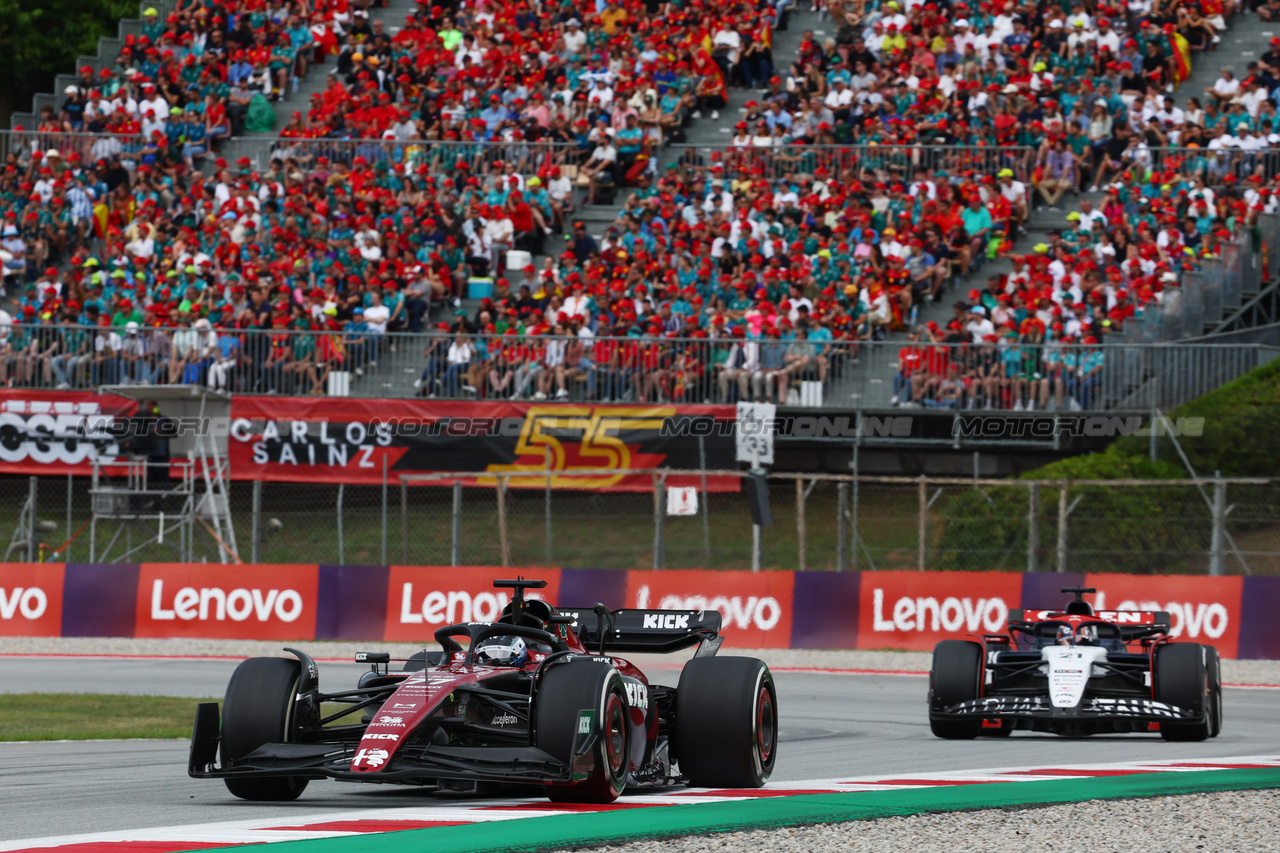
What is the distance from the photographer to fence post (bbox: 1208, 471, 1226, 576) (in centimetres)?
2061

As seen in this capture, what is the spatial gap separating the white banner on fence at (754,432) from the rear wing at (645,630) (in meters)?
13.2

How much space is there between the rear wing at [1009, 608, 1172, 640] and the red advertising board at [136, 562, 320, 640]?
11.0m

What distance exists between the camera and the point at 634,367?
83.1 ft

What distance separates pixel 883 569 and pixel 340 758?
15.1 metres

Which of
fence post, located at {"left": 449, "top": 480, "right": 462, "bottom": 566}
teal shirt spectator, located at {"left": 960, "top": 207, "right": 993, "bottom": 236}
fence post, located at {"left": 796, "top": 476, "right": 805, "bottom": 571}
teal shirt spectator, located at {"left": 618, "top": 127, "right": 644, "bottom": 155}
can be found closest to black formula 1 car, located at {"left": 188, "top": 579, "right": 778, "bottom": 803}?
fence post, located at {"left": 796, "top": 476, "right": 805, "bottom": 571}

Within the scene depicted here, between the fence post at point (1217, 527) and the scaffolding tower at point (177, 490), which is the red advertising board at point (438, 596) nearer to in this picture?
the scaffolding tower at point (177, 490)

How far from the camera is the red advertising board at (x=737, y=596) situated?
861 inches

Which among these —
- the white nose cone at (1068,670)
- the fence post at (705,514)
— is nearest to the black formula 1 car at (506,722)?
the white nose cone at (1068,670)

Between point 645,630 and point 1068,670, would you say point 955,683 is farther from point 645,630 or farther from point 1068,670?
point 645,630

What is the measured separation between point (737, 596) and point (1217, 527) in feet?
18.3

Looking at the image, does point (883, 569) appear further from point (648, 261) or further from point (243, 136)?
point (243, 136)

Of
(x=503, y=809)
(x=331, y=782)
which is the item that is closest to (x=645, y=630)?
(x=503, y=809)

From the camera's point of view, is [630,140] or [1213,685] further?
[630,140]

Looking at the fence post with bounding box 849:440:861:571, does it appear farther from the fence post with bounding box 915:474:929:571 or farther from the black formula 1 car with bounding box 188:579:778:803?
the black formula 1 car with bounding box 188:579:778:803
